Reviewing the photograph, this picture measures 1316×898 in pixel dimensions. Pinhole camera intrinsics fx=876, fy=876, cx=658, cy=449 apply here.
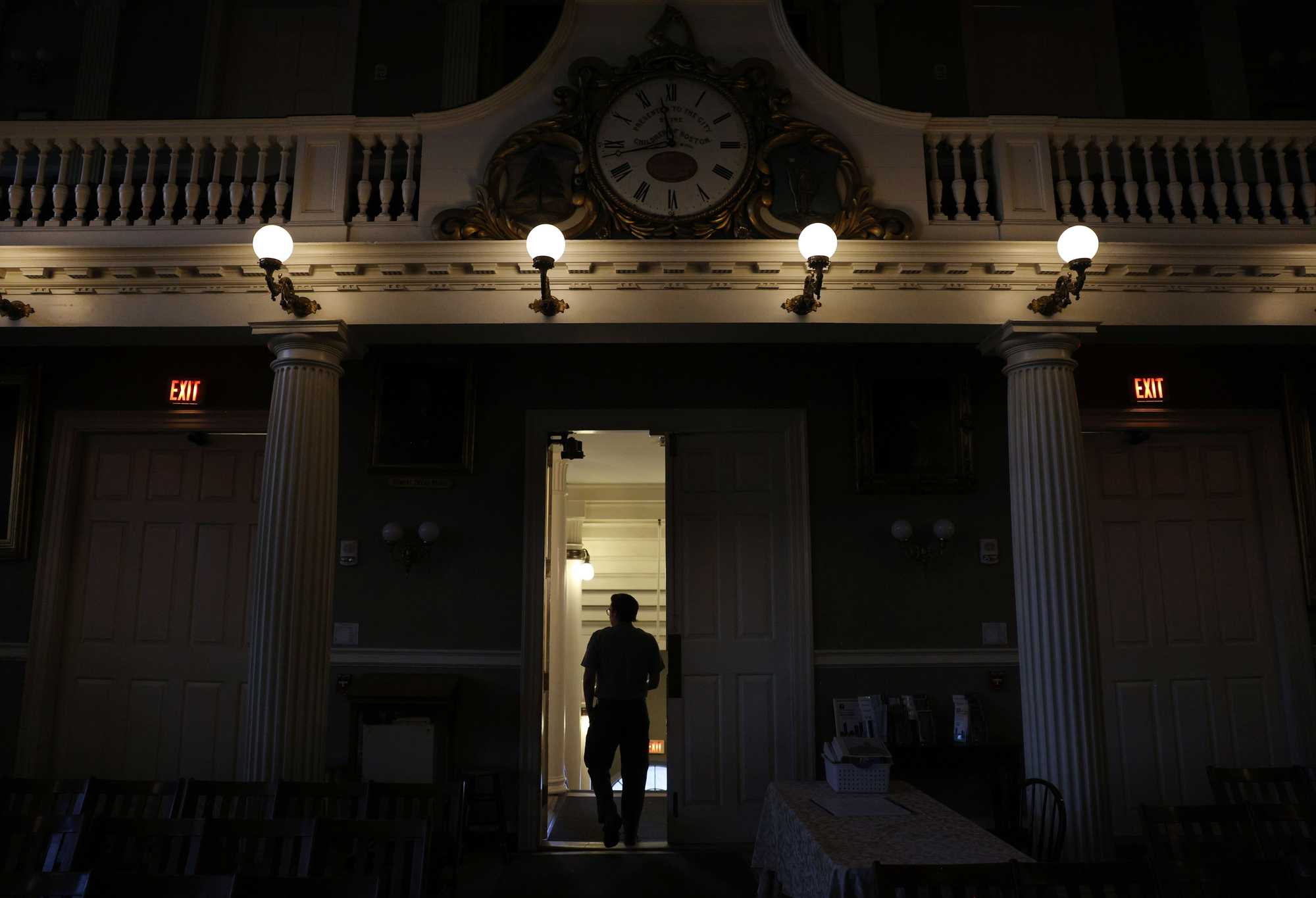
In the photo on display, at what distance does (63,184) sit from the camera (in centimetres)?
554

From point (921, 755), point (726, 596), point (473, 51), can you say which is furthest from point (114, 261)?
point (921, 755)

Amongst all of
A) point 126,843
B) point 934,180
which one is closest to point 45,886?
point 126,843

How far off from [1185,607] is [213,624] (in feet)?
24.8

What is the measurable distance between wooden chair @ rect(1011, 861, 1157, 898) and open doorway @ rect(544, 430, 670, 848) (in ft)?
13.0

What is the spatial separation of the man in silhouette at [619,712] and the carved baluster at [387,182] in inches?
118

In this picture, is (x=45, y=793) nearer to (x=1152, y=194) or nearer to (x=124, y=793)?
(x=124, y=793)

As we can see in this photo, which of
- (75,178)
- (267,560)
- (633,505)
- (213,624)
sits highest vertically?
(75,178)

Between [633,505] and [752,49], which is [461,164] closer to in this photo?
[752,49]

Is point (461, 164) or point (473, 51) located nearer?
point (461, 164)

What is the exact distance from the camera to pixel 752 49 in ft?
18.2

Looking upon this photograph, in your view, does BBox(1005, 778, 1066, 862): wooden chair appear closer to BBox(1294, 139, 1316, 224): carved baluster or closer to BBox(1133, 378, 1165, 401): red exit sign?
BBox(1133, 378, 1165, 401): red exit sign

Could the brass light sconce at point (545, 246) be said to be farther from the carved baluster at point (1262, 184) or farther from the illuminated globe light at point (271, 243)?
the carved baluster at point (1262, 184)

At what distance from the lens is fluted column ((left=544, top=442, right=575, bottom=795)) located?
7270 millimetres

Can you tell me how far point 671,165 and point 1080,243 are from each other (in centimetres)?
237
